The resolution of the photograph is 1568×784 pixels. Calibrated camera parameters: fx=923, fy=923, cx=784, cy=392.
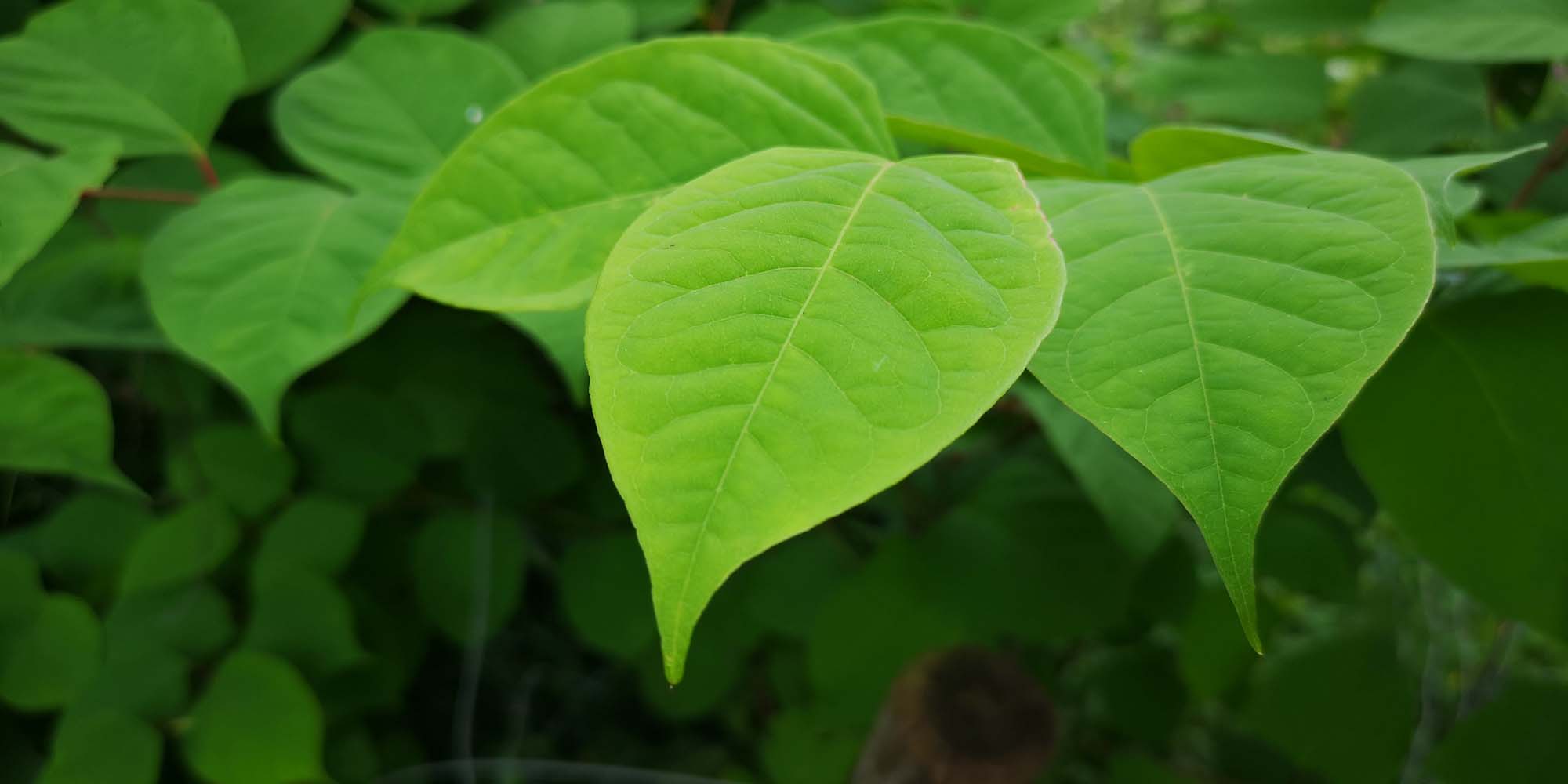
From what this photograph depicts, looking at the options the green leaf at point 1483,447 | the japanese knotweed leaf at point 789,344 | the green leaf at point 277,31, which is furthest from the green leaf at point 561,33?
the green leaf at point 1483,447

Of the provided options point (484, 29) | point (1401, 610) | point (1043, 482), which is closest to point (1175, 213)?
point (1043, 482)

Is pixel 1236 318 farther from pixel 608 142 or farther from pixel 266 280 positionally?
pixel 266 280

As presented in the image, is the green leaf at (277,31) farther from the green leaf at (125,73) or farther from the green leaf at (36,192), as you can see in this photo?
the green leaf at (36,192)

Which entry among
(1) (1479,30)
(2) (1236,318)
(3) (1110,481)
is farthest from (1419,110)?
(2) (1236,318)

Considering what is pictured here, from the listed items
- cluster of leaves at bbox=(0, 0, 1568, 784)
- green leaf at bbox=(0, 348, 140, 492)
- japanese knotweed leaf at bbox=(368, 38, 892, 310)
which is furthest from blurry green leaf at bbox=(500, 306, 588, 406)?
green leaf at bbox=(0, 348, 140, 492)

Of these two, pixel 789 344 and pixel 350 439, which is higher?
pixel 789 344

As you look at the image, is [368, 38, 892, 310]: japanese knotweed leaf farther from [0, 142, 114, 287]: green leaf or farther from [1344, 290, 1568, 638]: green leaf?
[1344, 290, 1568, 638]: green leaf
